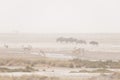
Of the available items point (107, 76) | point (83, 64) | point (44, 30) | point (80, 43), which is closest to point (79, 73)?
point (107, 76)

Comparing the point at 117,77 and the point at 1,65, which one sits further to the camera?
the point at 1,65

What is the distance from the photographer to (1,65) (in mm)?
33438

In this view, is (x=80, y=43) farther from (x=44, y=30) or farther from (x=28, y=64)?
(x=44, y=30)

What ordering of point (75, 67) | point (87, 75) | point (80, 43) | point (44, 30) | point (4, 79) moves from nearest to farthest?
point (4, 79) < point (87, 75) < point (75, 67) < point (80, 43) < point (44, 30)

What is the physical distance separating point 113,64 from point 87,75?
24.6ft

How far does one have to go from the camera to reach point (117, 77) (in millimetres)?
24375

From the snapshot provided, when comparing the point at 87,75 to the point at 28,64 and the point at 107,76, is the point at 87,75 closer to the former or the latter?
the point at 107,76

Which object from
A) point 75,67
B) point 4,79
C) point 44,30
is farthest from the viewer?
point 44,30

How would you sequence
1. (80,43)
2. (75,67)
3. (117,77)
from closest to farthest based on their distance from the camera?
(117,77) < (75,67) < (80,43)

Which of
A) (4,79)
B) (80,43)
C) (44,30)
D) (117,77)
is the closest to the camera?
(4,79)

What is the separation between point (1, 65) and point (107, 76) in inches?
440

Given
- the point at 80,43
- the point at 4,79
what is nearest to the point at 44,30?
the point at 80,43

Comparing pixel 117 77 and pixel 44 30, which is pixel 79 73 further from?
pixel 44 30

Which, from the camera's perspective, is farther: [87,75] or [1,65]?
[1,65]
